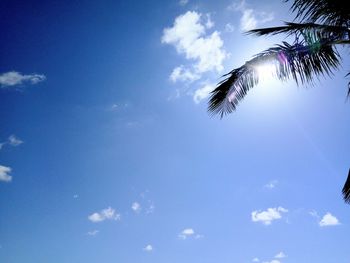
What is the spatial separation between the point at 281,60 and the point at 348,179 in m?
2.56

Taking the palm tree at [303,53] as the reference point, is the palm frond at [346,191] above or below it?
below

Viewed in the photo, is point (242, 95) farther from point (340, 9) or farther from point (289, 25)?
point (340, 9)

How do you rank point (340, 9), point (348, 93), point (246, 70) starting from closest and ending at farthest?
point (340, 9)
point (348, 93)
point (246, 70)

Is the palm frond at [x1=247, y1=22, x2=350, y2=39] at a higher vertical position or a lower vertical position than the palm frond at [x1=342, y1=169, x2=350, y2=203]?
higher

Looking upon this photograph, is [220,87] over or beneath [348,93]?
over

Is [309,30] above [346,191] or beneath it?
above

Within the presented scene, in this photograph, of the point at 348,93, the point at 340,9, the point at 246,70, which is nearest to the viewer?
the point at 340,9

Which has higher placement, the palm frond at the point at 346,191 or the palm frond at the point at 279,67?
the palm frond at the point at 279,67

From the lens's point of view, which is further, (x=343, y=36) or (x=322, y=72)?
(x=322, y=72)

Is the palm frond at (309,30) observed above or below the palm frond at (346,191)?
above

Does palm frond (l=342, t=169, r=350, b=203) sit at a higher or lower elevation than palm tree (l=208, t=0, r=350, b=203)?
lower

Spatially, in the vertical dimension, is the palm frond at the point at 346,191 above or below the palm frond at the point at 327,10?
below

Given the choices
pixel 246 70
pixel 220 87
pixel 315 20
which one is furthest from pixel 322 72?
pixel 220 87

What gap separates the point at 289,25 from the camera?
645cm
